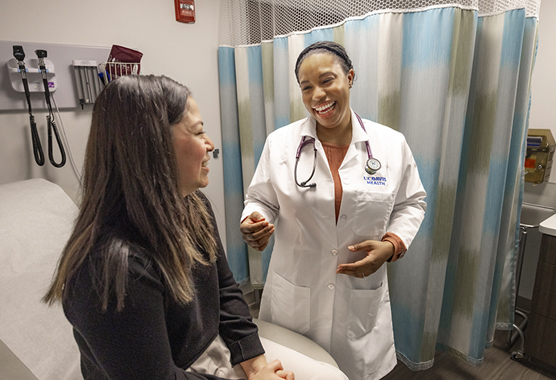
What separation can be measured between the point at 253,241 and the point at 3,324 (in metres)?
0.78

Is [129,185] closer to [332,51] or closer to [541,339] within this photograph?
[332,51]

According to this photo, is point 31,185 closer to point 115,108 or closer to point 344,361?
point 115,108

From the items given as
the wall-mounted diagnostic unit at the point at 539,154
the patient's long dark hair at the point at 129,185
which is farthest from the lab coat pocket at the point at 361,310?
the wall-mounted diagnostic unit at the point at 539,154

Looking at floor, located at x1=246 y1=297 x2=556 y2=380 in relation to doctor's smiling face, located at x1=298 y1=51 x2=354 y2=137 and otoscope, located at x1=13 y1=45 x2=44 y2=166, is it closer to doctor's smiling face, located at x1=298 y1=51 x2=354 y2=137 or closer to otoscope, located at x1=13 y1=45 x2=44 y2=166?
doctor's smiling face, located at x1=298 y1=51 x2=354 y2=137

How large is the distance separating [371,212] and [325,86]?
0.45 meters

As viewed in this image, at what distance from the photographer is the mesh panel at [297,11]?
4.48 ft

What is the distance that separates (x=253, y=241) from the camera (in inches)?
46.3

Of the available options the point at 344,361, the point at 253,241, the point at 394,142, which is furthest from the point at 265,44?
the point at 344,361

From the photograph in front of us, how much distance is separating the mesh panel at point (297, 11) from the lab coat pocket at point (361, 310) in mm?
1087

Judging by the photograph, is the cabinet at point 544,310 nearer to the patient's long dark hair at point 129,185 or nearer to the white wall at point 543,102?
the white wall at point 543,102

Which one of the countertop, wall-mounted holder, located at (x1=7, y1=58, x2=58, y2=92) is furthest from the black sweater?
the countertop

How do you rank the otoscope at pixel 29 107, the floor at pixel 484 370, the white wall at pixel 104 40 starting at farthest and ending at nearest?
the floor at pixel 484 370, the white wall at pixel 104 40, the otoscope at pixel 29 107

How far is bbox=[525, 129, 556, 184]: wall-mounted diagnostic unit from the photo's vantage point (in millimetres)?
2039

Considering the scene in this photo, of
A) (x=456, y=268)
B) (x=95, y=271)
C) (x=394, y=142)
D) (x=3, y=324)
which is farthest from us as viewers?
(x=456, y=268)
